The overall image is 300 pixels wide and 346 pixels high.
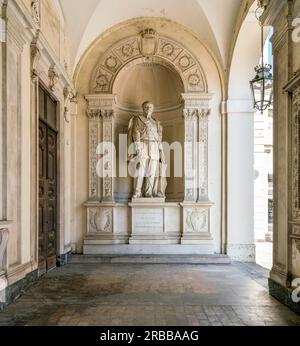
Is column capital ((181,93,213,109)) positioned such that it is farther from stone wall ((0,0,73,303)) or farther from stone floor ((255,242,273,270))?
stone floor ((255,242,273,270))

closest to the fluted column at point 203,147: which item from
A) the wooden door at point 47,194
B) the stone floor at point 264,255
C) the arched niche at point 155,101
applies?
the arched niche at point 155,101

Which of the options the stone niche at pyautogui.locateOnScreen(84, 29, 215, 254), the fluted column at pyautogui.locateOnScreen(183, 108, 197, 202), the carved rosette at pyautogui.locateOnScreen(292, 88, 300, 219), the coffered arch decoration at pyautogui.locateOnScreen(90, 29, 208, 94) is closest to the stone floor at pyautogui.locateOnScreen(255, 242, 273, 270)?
the stone niche at pyautogui.locateOnScreen(84, 29, 215, 254)

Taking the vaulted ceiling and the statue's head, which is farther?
the statue's head

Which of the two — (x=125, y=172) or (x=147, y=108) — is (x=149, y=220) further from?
(x=147, y=108)

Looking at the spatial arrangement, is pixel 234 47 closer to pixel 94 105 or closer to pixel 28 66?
pixel 94 105

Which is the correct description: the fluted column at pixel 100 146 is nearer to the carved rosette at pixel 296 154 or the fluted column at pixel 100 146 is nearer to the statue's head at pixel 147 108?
the statue's head at pixel 147 108

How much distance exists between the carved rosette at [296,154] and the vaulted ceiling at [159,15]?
15.1 ft

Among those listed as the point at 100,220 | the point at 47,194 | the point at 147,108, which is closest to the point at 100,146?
the point at 147,108

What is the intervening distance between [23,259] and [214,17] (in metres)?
6.70

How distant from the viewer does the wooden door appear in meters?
7.59

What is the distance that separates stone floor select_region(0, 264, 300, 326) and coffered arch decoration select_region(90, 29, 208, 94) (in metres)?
4.48

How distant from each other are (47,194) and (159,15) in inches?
202

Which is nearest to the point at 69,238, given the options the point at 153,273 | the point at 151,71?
the point at 153,273

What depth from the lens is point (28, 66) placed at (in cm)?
655
